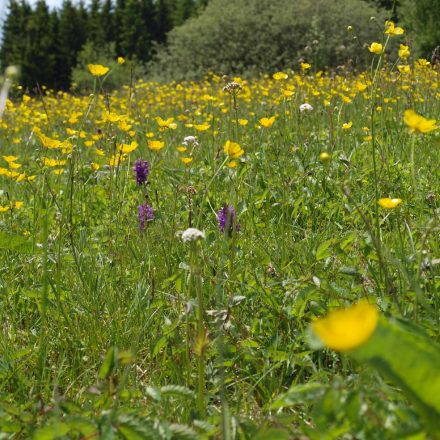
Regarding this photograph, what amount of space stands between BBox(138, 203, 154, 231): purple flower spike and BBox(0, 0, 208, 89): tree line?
26427 millimetres

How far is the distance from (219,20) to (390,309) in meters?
14.5

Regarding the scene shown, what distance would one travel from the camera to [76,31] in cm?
3089

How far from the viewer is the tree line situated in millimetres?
27734

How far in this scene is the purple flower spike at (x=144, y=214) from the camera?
180cm

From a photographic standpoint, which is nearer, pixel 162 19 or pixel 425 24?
pixel 425 24

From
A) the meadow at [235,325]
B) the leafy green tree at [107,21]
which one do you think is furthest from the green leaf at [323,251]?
the leafy green tree at [107,21]

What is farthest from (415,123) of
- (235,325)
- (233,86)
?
(233,86)

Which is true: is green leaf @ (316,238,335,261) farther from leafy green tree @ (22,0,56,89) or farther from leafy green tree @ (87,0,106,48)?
leafy green tree @ (87,0,106,48)

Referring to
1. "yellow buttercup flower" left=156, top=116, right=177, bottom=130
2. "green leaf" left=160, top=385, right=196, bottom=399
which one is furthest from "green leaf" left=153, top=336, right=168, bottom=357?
"yellow buttercup flower" left=156, top=116, right=177, bottom=130

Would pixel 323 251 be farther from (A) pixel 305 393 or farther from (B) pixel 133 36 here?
(B) pixel 133 36

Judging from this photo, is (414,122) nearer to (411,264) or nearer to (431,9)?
(411,264)

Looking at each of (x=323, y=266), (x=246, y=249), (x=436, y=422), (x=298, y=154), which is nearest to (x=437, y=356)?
(x=436, y=422)

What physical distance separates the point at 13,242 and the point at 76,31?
31.9 m

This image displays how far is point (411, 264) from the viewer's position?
131cm
